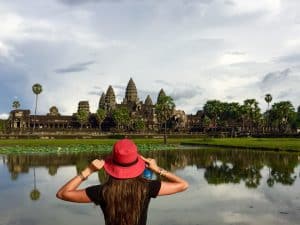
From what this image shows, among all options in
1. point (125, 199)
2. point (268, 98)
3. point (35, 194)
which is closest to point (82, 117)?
point (268, 98)

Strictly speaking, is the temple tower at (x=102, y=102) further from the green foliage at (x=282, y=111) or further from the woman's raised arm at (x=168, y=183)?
the woman's raised arm at (x=168, y=183)

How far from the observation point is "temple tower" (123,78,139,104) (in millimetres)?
187750

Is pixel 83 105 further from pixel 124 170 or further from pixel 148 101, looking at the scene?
pixel 124 170

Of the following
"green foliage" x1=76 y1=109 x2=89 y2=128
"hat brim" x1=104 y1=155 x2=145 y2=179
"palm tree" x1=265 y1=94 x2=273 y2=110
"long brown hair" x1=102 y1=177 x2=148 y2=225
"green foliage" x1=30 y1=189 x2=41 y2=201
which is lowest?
"green foliage" x1=30 y1=189 x2=41 y2=201

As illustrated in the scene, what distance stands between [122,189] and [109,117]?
509 feet

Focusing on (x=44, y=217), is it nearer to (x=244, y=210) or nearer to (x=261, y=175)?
(x=244, y=210)

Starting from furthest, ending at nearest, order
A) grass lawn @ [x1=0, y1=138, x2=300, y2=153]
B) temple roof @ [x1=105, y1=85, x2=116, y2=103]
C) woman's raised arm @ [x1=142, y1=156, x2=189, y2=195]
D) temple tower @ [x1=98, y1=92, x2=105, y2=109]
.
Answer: temple tower @ [x1=98, y1=92, x2=105, y2=109], temple roof @ [x1=105, y1=85, x2=116, y2=103], grass lawn @ [x1=0, y1=138, x2=300, y2=153], woman's raised arm @ [x1=142, y1=156, x2=189, y2=195]

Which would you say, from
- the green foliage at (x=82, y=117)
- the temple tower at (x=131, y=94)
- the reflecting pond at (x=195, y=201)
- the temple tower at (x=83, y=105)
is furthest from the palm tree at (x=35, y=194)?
the temple tower at (x=131, y=94)

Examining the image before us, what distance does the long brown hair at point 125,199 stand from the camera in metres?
4.69

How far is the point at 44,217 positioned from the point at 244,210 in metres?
7.34

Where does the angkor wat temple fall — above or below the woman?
above

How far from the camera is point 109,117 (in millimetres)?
159125

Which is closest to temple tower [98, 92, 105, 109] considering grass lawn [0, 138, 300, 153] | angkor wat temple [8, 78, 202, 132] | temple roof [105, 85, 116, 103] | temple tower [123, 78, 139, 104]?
angkor wat temple [8, 78, 202, 132]

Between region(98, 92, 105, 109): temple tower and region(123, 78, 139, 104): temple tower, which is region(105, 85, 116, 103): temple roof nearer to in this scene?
region(98, 92, 105, 109): temple tower
